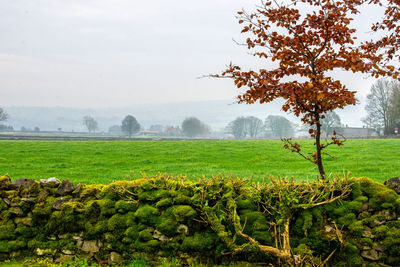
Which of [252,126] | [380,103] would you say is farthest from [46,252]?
[252,126]

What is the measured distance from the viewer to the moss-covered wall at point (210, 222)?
441 centimetres

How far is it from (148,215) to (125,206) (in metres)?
0.47

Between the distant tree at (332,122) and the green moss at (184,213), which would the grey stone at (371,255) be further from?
the distant tree at (332,122)

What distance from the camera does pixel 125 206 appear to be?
5.09 metres

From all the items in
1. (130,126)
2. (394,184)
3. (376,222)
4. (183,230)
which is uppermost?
(130,126)

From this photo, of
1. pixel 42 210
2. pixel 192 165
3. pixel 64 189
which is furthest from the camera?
pixel 192 165

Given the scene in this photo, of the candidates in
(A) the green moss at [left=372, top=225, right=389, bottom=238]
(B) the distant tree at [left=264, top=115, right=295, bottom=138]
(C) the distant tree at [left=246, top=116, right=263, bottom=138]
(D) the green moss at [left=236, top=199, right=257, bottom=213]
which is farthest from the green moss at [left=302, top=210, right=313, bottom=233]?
(C) the distant tree at [left=246, top=116, right=263, bottom=138]

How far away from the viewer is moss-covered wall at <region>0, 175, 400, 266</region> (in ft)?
14.5

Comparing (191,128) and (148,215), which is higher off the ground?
(191,128)

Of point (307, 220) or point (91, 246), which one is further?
point (91, 246)

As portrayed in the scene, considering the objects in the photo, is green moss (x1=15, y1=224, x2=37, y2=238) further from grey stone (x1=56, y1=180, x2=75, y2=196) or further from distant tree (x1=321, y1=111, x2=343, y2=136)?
distant tree (x1=321, y1=111, x2=343, y2=136)

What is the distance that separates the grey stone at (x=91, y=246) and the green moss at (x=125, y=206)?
0.62 meters

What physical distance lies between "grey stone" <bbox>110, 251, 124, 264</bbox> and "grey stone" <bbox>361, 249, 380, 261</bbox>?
11.9ft

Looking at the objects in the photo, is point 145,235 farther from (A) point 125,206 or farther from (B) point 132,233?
(A) point 125,206
